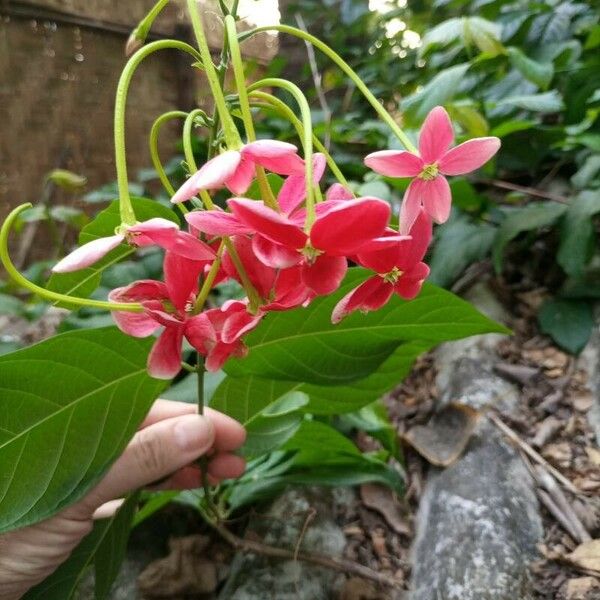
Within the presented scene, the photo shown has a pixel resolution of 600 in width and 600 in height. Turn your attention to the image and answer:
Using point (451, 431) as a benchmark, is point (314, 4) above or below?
above

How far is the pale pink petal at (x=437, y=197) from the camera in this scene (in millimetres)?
406

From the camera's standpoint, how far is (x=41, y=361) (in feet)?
1.99

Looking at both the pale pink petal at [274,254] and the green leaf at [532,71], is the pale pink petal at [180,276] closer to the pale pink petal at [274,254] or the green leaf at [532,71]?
the pale pink petal at [274,254]

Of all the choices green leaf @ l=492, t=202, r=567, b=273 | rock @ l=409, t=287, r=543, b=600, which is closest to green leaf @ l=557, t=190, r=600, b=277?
green leaf @ l=492, t=202, r=567, b=273

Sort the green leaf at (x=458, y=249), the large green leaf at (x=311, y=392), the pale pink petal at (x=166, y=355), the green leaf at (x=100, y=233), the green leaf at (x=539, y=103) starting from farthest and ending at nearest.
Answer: the green leaf at (x=458, y=249) < the green leaf at (x=539, y=103) < the large green leaf at (x=311, y=392) < the green leaf at (x=100, y=233) < the pale pink petal at (x=166, y=355)

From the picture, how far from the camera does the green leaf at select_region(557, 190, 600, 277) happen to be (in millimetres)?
1162

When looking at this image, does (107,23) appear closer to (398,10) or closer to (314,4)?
(314,4)

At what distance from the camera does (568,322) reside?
1243mm

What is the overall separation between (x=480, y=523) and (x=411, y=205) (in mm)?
681

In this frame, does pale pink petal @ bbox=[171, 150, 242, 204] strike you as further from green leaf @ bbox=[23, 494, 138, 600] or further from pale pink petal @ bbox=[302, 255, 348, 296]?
green leaf @ bbox=[23, 494, 138, 600]

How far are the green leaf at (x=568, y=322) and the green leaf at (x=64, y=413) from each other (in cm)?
90

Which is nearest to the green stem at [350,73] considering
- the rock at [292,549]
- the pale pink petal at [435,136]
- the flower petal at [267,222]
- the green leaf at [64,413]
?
the pale pink petal at [435,136]

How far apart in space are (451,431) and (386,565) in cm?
28

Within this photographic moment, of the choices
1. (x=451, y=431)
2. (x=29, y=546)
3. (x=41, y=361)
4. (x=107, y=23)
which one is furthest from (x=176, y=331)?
(x=107, y=23)
